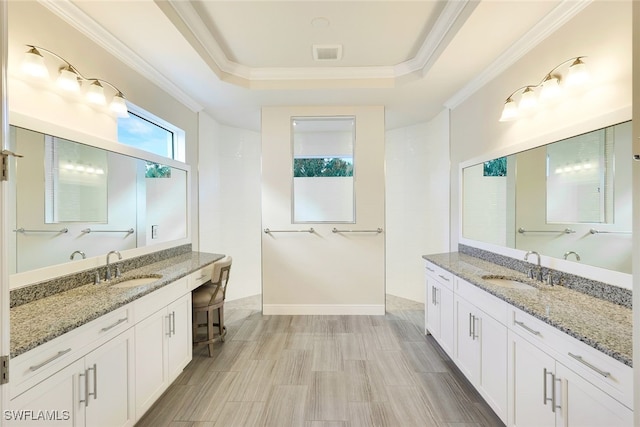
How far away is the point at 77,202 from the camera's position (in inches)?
74.9

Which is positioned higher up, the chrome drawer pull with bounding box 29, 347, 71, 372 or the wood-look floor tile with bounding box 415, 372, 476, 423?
the chrome drawer pull with bounding box 29, 347, 71, 372

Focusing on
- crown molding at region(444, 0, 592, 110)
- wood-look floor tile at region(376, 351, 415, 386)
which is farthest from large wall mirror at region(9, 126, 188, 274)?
crown molding at region(444, 0, 592, 110)

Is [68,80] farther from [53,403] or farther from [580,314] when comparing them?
[580,314]

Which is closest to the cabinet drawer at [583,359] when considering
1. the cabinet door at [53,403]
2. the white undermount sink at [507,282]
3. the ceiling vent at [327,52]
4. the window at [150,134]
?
the white undermount sink at [507,282]

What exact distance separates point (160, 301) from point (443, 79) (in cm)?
315

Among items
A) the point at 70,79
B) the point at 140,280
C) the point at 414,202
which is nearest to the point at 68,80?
the point at 70,79

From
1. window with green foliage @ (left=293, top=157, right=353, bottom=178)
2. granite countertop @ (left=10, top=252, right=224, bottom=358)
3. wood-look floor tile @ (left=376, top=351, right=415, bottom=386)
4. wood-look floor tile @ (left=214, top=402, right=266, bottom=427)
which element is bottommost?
wood-look floor tile @ (left=214, top=402, right=266, bottom=427)

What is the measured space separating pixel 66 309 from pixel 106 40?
1899mm

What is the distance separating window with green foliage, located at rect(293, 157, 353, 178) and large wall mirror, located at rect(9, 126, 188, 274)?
5.13 feet

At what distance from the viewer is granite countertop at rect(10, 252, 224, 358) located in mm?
1119

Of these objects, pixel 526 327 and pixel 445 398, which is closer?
pixel 526 327

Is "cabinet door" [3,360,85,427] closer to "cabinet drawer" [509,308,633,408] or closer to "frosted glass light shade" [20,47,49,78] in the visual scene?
"frosted glass light shade" [20,47,49,78]

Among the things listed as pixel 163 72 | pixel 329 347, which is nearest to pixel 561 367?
pixel 329 347

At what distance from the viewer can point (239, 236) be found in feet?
14.0
